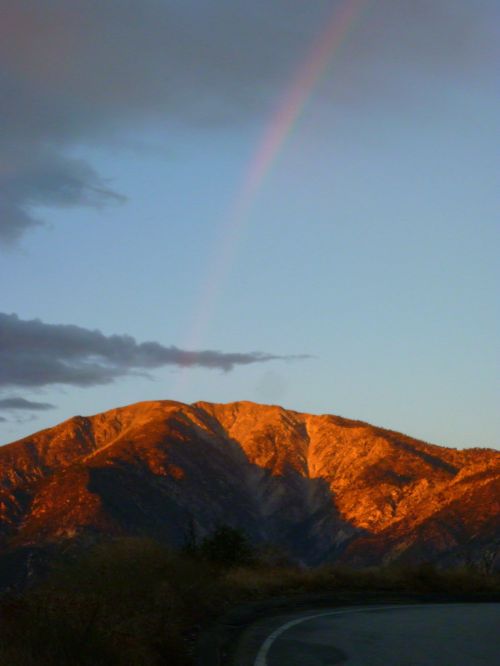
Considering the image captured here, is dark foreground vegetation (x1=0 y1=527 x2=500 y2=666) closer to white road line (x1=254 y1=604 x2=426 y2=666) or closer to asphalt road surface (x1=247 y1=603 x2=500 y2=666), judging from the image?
white road line (x1=254 y1=604 x2=426 y2=666)

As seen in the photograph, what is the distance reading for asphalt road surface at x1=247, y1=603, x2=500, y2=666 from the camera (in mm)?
14547

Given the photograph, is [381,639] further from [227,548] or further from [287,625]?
[227,548]

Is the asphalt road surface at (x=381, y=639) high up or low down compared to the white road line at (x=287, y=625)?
up

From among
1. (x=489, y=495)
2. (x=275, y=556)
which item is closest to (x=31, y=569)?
(x=489, y=495)

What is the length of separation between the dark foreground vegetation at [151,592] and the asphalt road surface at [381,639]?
5.45ft

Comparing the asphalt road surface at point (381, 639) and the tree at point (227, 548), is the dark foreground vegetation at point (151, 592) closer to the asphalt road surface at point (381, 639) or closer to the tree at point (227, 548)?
the tree at point (227, 548)

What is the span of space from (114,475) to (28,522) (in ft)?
61.8

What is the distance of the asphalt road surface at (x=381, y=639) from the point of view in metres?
14.5

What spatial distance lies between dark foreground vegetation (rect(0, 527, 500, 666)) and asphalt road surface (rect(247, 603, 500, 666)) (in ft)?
5.45

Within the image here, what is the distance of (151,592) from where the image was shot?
65.6 ft

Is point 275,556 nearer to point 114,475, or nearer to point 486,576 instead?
point 486,576

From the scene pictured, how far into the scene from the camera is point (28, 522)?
181250 mm

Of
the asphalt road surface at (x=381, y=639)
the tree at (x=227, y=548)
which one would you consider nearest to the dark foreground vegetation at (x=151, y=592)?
the tree at (x=227, y=548)

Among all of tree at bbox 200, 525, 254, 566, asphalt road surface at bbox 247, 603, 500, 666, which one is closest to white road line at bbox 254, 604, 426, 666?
asphalt road surface at bbox 247, 603, 500, 666
